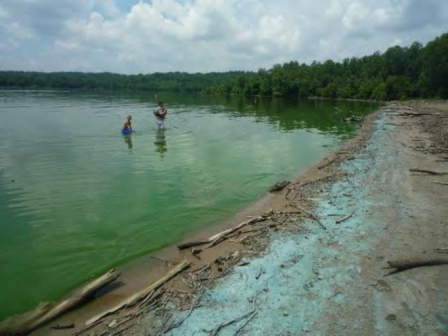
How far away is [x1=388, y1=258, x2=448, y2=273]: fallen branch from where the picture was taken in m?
9.87

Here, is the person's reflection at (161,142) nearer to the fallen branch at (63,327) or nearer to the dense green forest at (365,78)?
the fallen branch at (63,327)

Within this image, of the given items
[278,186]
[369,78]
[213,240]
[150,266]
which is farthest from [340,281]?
[369,78]

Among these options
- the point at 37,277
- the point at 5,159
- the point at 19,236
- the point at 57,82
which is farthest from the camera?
the point at 57,82

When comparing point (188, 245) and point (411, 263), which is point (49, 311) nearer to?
point (188, 245)

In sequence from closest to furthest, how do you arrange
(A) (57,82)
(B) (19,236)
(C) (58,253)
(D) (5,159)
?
(C) (58,253), (B) (19,236), (D) (5,159), (A) (57,82)

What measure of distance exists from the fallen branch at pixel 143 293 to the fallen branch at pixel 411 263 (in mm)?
6211

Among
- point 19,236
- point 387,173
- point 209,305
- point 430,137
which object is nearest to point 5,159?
point 19,236

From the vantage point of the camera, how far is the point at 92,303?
9.38m

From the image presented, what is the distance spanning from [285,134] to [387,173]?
67.8 ft

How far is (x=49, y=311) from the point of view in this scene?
8.87 meters

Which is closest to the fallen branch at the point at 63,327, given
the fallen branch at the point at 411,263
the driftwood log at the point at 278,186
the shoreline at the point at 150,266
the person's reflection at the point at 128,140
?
the shoreline at the point at 150,266

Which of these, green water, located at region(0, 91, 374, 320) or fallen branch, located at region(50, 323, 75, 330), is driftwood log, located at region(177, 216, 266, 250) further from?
fallen branch, located at region(50, 323, 75, 330)

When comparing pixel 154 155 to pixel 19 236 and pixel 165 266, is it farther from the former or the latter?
pixel 165 266

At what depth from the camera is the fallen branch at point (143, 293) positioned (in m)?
8.50
